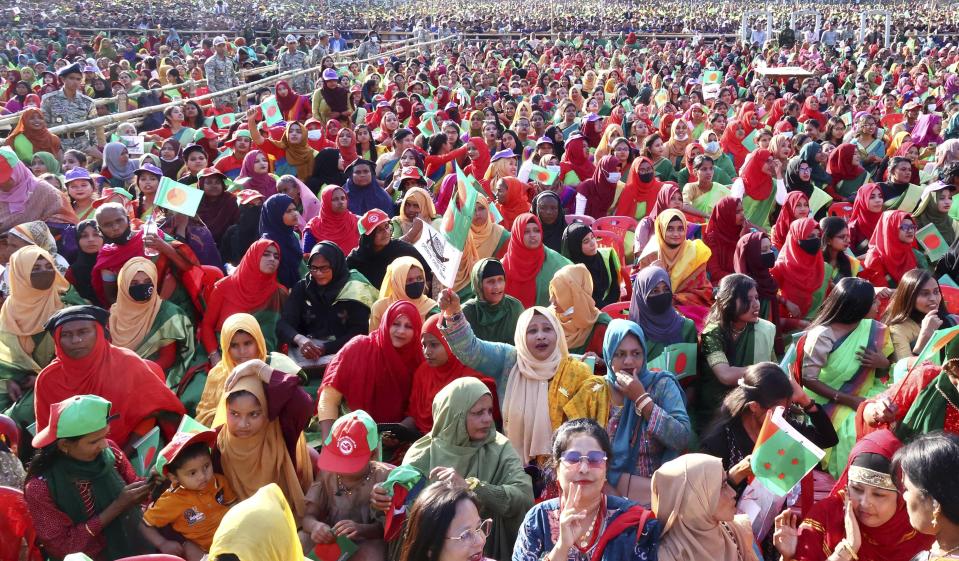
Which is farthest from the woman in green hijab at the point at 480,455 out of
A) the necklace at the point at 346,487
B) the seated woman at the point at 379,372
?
the seated woman at the point at 379,372

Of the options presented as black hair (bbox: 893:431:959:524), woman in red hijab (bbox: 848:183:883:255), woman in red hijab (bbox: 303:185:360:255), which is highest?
black hair (bbox: 893:431:959:524)

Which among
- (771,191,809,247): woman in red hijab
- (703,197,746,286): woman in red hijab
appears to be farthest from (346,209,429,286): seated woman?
(771,191,809,247): woman in red hijab

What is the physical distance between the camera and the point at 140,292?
186 inches

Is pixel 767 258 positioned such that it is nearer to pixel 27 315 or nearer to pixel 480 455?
pixel 480 455

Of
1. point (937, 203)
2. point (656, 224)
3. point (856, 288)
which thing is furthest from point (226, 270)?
point (937, 203)

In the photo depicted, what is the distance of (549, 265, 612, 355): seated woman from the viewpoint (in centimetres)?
442

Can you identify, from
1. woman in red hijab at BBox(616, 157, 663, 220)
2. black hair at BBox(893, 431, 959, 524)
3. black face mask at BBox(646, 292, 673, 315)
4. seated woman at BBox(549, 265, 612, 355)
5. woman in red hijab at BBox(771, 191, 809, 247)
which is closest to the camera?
black hair at BBox(893, 431, 959, 524)

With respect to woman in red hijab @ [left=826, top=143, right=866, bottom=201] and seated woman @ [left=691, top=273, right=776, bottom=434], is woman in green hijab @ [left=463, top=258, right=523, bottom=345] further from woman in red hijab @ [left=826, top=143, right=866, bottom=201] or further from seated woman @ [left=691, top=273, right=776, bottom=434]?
woman in red hijab @ [left=826, top=143, right=866, bottom=201]

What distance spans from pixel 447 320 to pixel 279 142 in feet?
18.1

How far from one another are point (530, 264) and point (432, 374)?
158 cm

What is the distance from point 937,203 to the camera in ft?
21.8

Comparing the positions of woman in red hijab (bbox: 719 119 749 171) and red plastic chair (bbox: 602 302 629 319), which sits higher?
red plastic chair (bbox: 602 302 629 319)

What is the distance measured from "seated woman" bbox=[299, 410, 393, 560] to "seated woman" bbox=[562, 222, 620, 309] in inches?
96.4

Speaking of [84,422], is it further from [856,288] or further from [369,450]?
[856,288]
